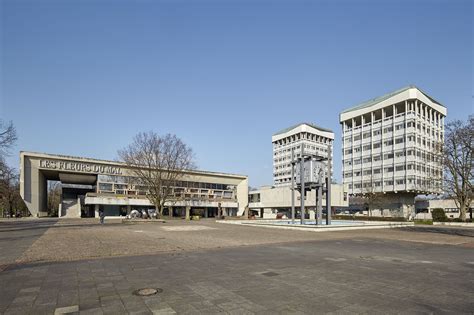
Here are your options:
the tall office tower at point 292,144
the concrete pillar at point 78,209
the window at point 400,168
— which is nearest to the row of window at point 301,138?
the tall office tower at point 292,144

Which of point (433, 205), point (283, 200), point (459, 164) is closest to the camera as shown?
point (459, 164)

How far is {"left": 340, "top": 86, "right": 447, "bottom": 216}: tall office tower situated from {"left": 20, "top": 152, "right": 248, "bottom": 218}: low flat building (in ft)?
125

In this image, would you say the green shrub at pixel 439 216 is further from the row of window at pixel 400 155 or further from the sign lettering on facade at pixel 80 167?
the sign lettering on facade at pixel 80 167

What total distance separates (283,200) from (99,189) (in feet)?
158

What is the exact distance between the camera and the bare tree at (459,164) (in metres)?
41.9

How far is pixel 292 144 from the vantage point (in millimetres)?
153750

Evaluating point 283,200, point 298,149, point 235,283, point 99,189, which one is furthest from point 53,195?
point 235,283

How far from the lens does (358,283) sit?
25.5 feet


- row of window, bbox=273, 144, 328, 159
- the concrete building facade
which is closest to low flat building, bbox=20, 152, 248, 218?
the concrete building facade

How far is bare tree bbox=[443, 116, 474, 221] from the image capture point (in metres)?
41.9

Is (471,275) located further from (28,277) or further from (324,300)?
(28,277)

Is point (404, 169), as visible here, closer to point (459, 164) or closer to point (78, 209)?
point (459, 164)

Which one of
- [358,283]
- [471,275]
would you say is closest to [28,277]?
[358,283]

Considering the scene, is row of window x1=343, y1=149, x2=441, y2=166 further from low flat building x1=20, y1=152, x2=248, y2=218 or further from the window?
low flat building x1=20, y1=152, x2=248, y2=218
